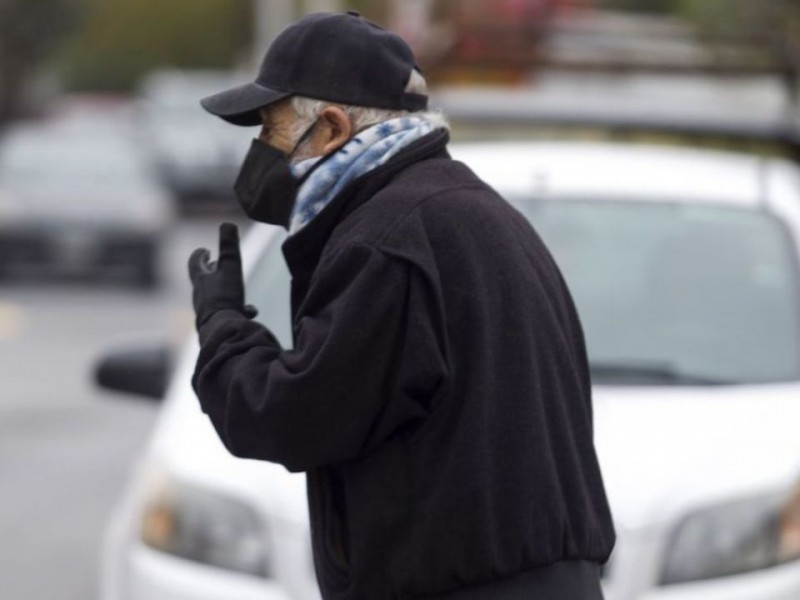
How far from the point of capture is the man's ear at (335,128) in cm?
334

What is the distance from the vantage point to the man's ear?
11.0 feet

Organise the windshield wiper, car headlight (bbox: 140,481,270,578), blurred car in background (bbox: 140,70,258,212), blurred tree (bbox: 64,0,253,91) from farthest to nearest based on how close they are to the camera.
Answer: blurred tree (bbox: 64,0,253,91)
blurred car in background (bbox: 140,70,258,212)
the windshield wiper
car headlight (bbox: 140,481,270,578)

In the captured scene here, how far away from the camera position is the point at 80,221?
70.6 ft

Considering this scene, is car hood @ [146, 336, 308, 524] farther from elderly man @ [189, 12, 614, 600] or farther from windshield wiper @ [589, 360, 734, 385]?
elderly man @ [189, 12, 614, 600]

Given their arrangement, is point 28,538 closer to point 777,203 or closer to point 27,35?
point 777,203

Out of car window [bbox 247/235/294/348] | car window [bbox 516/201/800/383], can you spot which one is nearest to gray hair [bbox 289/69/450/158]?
car window [bbox 247/235/294/348]

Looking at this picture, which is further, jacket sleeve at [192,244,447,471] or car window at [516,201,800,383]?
car window at [516,201,800,383]

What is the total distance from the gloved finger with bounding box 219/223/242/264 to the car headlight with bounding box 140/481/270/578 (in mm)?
1361

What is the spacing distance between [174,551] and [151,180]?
18.1 m

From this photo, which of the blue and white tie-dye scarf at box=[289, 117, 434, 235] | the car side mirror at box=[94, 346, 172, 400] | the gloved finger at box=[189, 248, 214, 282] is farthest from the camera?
the car side mirror at box=[94, 346, 172, 400]

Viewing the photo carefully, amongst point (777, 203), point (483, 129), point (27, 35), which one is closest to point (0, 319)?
point (483, 129)

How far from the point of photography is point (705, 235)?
601cm

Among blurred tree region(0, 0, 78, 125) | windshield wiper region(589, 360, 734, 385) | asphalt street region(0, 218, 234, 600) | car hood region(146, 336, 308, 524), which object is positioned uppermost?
windshield wiper region(589, 360, 734, 385)

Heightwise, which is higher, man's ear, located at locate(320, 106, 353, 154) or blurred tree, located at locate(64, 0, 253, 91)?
man's ear, located at locate(320, 106, 353, 154)
